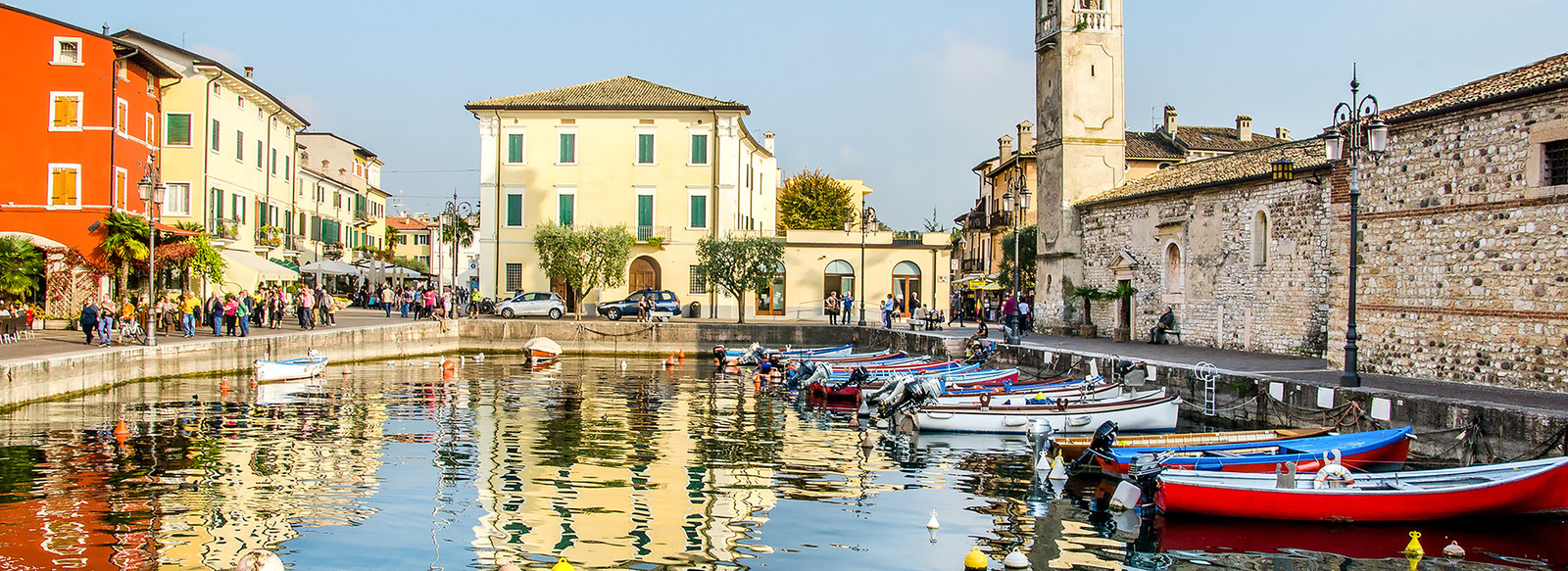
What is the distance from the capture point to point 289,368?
2906 centimetres

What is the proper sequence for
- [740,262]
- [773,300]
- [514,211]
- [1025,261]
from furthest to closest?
[1025,261], [773,300], [514,211], [740,262]

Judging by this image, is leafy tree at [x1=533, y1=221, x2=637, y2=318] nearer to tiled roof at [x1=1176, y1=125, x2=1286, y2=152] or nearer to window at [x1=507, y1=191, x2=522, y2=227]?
window at [x1=507, y1=191, x2=522, y2=227]

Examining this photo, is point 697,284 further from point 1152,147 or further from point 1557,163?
point 1557,163

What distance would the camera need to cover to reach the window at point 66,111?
108 feet

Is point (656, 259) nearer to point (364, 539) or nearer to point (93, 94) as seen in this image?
point (93, 94)

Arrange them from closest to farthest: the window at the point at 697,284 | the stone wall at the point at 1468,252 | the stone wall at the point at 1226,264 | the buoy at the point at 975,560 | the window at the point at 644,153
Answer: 1. the buoy at the point at 975,560
2. the stone wall at the point at 1468,252
3. the stone wall at the point at 1226,264
4. the window at the point at 697,284
5. the window at the point at 644,153

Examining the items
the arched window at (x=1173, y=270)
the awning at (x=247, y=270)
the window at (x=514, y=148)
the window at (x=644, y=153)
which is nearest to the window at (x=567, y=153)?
the window at (x=514, y=148)

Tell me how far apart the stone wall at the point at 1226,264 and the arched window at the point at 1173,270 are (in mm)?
27

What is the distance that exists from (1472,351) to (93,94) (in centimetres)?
3396

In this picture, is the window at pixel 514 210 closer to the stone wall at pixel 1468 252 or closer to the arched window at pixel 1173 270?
the arched window at pixel 1173 270

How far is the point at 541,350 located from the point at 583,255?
917cm

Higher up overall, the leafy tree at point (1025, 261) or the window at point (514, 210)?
the window at point (514, 210)

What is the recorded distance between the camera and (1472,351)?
64.2 ft

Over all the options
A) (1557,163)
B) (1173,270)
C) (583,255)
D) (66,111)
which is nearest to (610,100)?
(583,255)
